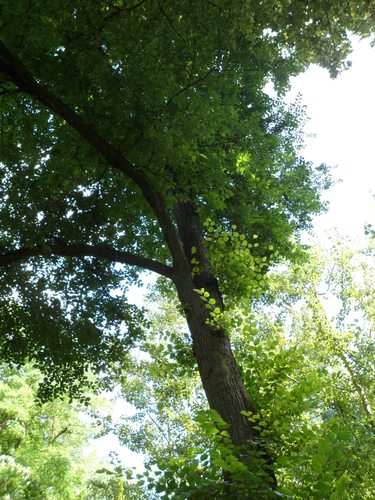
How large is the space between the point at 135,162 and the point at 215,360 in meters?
3.32

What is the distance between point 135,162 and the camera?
627cm

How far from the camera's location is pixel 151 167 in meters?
6.38

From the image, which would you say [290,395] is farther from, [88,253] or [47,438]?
[47,438]

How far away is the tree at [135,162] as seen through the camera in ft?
17.0

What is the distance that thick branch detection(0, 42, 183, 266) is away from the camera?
525 centimetres

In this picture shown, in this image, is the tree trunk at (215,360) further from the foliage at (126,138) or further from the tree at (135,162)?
the foliage at (126,138)

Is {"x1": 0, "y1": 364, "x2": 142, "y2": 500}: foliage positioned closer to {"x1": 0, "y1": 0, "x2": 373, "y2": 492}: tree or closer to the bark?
{"x1": 0, "y1": 0, "x2": 373, "y2": 492}: tree

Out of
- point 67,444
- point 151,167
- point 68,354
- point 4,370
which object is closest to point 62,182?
point 151,167

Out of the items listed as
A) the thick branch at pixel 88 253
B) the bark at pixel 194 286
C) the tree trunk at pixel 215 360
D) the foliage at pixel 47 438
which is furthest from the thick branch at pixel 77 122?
the foliage at pixel 47 438

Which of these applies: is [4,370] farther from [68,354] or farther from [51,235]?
[51,235]

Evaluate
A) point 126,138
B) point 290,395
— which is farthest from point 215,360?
point 126,138

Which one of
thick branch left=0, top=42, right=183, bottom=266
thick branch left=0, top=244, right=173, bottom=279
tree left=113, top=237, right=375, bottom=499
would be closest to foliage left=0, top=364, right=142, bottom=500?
tree left=113, top=237, right=375, bottom=499

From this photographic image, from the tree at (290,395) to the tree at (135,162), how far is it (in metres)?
0.47

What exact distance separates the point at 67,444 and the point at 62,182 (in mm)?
16869
